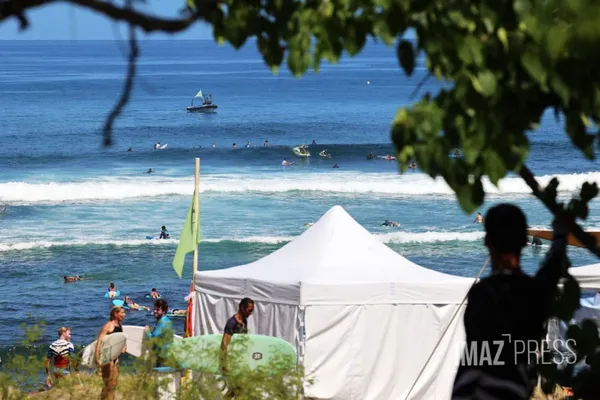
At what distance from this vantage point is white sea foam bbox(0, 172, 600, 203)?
34812mm

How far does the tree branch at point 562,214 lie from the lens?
244cm

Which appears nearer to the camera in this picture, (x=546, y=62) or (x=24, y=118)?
(x=546, y=62)

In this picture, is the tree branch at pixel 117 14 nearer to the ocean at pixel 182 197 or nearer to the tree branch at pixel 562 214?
the ocean at pixel 182 197

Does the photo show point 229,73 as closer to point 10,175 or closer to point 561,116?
point 10,175

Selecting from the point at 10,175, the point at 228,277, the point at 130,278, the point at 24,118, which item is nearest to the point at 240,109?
the point at 24,118

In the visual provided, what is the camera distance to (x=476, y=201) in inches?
79.5

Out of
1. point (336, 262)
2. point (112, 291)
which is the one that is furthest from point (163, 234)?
point (336, 262)

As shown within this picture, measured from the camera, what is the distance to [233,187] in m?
36.3

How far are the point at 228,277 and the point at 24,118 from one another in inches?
2320

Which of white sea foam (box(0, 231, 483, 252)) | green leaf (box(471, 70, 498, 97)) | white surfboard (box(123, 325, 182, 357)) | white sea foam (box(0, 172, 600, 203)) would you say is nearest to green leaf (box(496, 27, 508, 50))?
green leaf (box(471, 70, 498, 97))

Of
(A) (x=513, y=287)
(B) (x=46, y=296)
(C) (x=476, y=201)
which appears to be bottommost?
(B) (x=46, y=296)

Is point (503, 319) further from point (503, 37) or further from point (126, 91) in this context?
point (126, 91)

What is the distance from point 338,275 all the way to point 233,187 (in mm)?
26616

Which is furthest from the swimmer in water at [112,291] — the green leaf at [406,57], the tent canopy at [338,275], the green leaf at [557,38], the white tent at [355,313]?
the green leaf at [557,38]
